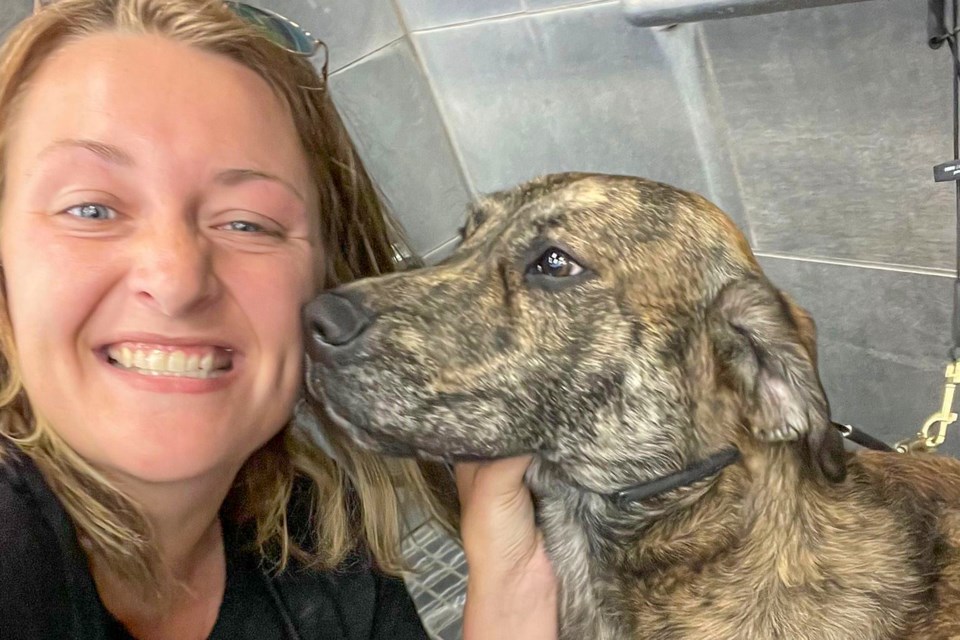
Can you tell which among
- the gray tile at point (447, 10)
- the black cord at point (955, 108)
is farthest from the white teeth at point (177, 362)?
the gray tile at point (447, 10)

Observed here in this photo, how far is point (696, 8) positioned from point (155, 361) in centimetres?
147

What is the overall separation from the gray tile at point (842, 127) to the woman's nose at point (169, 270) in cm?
155

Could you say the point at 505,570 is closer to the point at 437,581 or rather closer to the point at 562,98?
the point at 437,581

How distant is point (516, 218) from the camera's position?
4.56ft

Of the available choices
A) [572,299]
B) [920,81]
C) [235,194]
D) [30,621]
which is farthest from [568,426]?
[920,81]

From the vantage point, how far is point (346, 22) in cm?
296

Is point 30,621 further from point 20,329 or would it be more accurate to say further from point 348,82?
point 348,82

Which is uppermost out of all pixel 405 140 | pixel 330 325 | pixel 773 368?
pixel 405 140

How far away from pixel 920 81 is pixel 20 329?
6.04ft

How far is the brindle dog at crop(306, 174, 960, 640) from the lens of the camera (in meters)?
1.18

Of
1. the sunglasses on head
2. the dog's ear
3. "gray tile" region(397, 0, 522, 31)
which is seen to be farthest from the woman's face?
"gray tile" region(397, 0, 522, 31)

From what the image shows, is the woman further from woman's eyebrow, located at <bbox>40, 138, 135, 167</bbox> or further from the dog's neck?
the dog's neck

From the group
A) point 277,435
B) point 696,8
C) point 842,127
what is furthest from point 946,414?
point 277,435

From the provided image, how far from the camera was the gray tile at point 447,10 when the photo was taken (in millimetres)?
2650
